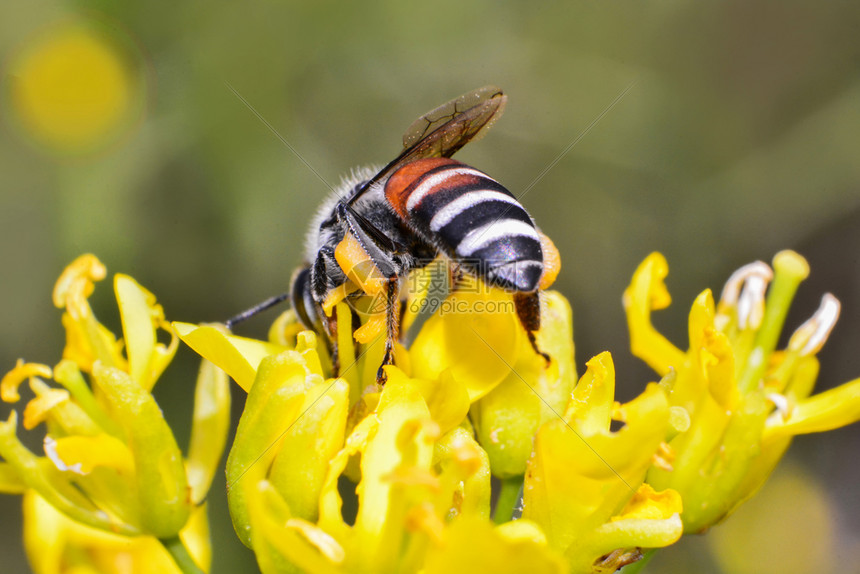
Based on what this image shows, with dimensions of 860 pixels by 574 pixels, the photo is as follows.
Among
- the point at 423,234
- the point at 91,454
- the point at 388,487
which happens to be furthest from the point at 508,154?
the point at 388,487

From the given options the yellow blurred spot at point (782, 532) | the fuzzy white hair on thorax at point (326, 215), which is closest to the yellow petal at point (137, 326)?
the fuzzy white hair on thorax at point (326, 215)

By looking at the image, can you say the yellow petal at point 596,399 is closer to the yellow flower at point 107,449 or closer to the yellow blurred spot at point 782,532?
the yellow flower at point 107,449

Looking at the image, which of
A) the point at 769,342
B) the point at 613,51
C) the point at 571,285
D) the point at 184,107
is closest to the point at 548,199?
the point at 571,285

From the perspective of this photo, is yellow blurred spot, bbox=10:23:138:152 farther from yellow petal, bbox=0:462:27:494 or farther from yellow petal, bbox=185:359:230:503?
yellow petal, bbox=0:462:27:494

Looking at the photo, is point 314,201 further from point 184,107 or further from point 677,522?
point 677,522

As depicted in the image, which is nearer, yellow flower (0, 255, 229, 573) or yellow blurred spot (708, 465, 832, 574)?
yellow flower (0, 255, 229, 573)

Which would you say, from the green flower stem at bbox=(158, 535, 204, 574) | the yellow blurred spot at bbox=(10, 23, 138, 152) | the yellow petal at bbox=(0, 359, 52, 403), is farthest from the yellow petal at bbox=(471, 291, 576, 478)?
the yellow blurred spot at bbox=(10, 23, 138, 152)

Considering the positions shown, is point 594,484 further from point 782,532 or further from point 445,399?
point 782,532
